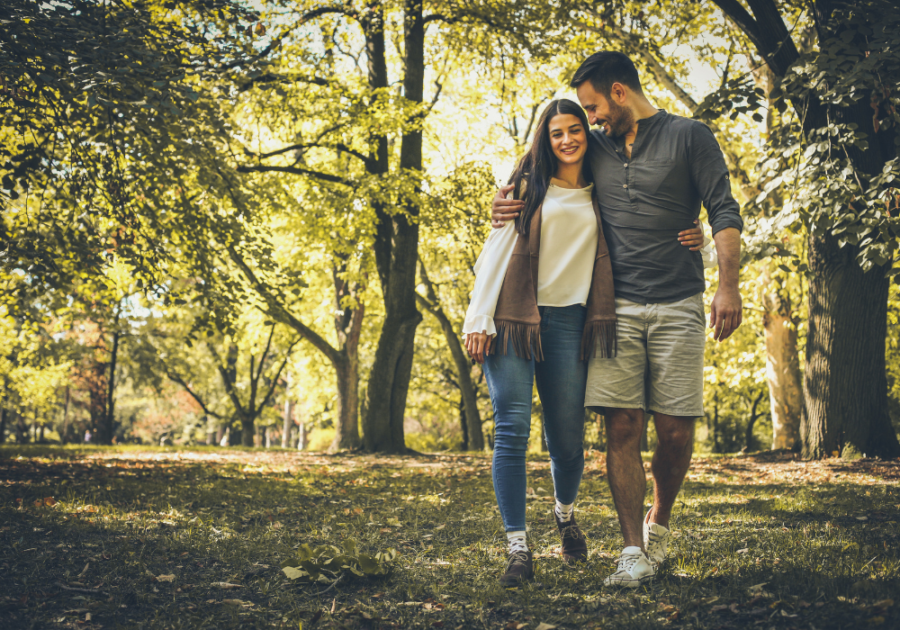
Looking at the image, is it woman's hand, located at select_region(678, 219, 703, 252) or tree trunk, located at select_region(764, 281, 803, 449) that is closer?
woman's hand, located at select_region(678, 219, 703, 252)

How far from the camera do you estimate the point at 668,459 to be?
3.07 meters

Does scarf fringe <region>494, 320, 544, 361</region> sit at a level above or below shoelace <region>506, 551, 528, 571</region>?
above

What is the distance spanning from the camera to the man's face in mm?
3197

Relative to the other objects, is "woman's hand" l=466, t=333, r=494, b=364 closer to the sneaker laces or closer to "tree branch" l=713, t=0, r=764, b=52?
the sneaker laces

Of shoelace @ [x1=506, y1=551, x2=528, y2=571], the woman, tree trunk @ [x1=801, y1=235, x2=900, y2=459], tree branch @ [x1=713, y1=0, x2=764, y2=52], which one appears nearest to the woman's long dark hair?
the woman

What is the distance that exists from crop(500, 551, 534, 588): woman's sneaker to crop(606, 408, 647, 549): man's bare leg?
446mm

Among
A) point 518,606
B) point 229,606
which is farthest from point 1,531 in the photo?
point 518,606

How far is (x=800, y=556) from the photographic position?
3170 mm

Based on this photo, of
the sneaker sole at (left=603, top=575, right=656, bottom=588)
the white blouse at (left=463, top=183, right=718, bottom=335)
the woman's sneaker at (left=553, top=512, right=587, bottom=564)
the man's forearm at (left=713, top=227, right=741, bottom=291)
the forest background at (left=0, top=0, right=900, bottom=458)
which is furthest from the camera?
the forest background at (left=0, top=0, right=900, bottom=458)

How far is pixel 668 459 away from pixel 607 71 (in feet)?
6.09

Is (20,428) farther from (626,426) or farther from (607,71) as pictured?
(607,71)

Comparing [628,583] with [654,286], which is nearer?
[628,583]

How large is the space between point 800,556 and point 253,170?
36.8 ft

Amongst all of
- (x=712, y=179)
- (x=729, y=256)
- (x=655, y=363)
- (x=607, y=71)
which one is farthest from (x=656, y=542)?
(x=607, y=71)
